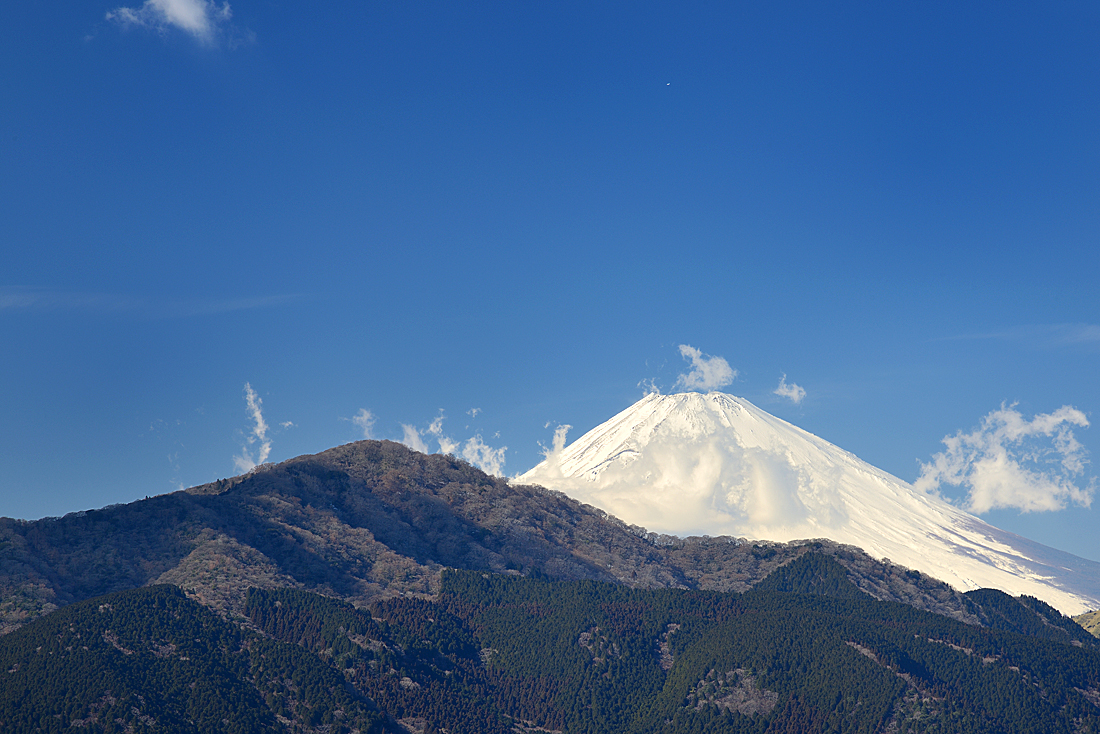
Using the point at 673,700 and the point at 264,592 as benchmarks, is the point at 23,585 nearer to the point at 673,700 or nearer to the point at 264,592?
the point at 264,592

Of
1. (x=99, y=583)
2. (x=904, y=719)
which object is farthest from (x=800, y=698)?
(x=99, y=583)

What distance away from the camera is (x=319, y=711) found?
144875 mm

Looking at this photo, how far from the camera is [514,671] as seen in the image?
7185 inches


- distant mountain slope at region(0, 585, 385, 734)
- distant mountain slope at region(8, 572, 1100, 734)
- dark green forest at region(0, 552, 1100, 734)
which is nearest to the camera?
distant mountain slope at region(0, 585, 385, 734)

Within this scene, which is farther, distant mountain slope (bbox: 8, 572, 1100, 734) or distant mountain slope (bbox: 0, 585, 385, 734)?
distant mountain slope (bbox: 8, 572, 1100, 734)

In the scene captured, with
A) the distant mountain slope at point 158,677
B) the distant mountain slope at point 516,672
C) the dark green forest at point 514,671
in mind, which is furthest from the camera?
the dark green forest at point 514,671

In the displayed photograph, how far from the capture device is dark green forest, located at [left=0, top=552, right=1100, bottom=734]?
140 meters

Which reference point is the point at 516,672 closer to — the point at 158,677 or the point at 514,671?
the point at 514,671

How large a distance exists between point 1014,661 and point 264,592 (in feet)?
401

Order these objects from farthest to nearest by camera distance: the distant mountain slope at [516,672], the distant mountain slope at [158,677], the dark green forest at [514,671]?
the dark green forest at [514,671] < the distant mountain slope at [516,672] < the distant mountain slope at [158,677]

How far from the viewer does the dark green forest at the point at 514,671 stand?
14050cm

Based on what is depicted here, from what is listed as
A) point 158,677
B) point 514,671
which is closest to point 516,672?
point 514,671

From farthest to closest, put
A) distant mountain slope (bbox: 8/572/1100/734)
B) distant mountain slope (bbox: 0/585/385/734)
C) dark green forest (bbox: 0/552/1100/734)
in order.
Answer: dark green forest (bbox: 0/552/1100/734) < distant mountain slope (bbox: 8/572/1100/734) < distant mountain slope (bbox: 0/585/385/734)

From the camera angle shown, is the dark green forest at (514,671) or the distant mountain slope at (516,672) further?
the dark green forest at (514,671)
